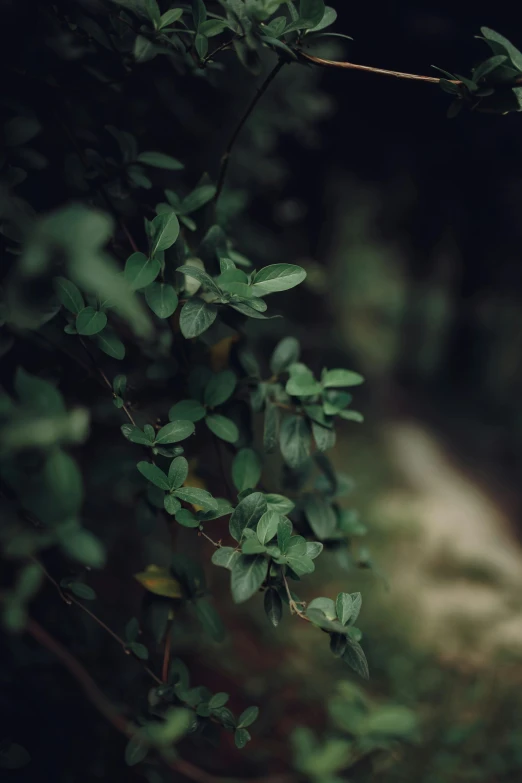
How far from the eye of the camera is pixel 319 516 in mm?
1016

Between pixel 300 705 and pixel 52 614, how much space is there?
0.87 m

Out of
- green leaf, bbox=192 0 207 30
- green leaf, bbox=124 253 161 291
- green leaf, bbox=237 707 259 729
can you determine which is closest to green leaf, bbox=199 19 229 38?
green leaf, bbox=192 0 207 30

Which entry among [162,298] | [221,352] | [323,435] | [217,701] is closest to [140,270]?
[162,298]

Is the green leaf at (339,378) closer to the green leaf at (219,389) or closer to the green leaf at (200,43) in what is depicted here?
the green leaf at (219,389)

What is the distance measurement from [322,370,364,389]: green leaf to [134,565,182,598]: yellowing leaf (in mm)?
449

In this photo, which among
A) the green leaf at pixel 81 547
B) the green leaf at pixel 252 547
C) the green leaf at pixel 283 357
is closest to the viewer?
the green leaf at pixel 81 547

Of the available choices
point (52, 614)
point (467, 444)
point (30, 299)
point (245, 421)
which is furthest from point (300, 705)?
point (467, 444)

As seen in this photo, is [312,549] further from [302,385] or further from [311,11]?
[311,11]

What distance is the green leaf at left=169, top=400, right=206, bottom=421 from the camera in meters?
0.88

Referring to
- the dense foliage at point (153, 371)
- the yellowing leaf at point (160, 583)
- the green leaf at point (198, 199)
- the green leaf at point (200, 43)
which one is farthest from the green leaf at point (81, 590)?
the green leaf at point (200, 43)

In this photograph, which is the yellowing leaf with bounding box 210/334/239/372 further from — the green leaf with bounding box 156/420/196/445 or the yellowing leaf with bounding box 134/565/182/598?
the yellowing leaf with bounding box 134/565/182/598

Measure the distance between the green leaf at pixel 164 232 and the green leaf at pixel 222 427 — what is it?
0.29 metres

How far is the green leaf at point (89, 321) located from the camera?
0.75m

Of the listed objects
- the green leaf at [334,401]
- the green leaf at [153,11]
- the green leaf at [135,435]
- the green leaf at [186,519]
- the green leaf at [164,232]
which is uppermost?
the green leaf at [153,11]
